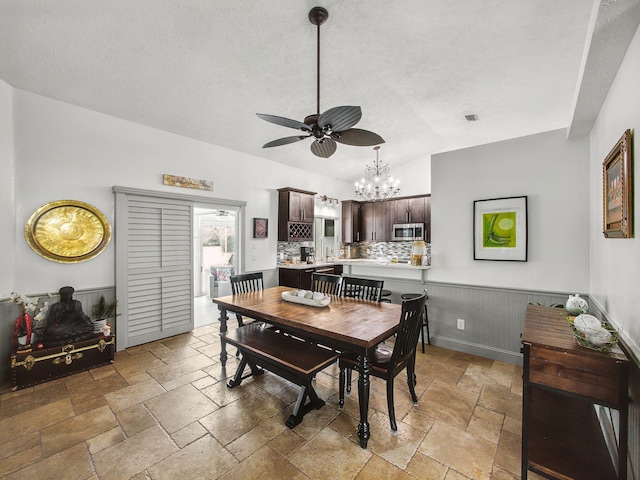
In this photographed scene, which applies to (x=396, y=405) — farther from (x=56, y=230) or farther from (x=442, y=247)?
(x=56, y=230)

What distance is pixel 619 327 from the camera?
175 centimetres

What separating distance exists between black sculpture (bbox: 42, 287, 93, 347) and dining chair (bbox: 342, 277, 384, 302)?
2922 mm

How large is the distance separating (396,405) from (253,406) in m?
1.23

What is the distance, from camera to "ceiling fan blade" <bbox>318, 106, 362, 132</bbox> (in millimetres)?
1829

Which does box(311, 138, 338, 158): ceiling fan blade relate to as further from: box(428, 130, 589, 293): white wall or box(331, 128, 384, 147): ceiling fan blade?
box(428, 130, 589, 293): white wall

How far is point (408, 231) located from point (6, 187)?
6.33 meters

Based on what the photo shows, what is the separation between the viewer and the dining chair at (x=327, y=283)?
11.0ft

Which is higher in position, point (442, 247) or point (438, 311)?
point (442, 247)

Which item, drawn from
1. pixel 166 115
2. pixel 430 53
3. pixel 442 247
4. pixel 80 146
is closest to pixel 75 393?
pixel 80 146

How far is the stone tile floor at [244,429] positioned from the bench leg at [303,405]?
0.05 meters

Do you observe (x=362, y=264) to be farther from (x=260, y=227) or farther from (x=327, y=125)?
(x=327, y=125)

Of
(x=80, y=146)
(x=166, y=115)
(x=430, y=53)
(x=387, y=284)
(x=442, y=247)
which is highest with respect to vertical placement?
(x=430, y=53)

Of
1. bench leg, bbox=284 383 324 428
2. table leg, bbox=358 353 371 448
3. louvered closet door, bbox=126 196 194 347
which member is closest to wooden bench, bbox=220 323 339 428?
bench leg, bbox=284 383 324 428

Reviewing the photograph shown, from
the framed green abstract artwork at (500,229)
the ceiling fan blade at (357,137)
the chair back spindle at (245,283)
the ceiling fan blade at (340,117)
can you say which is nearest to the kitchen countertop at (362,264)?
the framed green abstract artwork at (500,229)
